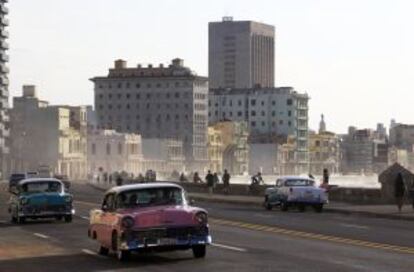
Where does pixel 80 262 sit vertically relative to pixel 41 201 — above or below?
below

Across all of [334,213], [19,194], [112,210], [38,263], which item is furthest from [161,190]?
[334,213]

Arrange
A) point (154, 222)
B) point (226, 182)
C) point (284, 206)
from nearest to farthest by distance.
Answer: point (154, 222) → point (284, 206) → point (226, 182)

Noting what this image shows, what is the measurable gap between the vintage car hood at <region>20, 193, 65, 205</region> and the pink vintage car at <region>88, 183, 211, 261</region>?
14.3m

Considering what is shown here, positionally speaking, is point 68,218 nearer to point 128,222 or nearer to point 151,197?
point 151,197

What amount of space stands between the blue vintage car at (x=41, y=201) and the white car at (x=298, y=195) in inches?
461

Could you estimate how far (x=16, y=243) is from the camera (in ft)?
83.5

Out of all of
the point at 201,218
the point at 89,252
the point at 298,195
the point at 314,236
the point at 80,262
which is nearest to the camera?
the point at 201,218

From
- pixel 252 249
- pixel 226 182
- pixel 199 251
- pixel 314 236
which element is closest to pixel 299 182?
pixel 314 236

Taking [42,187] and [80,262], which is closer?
[80,262]

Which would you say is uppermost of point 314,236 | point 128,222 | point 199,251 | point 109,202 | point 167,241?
point 109,202

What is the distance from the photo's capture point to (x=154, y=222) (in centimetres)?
1869

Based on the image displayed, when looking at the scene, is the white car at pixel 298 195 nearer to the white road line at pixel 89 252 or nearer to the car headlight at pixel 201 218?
the white road line at pixel 89 252

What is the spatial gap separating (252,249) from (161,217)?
376 cm

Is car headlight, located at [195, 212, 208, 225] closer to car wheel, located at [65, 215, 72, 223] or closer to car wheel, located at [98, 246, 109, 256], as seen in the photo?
car wheel, located at [98, 246, 109, 256]
